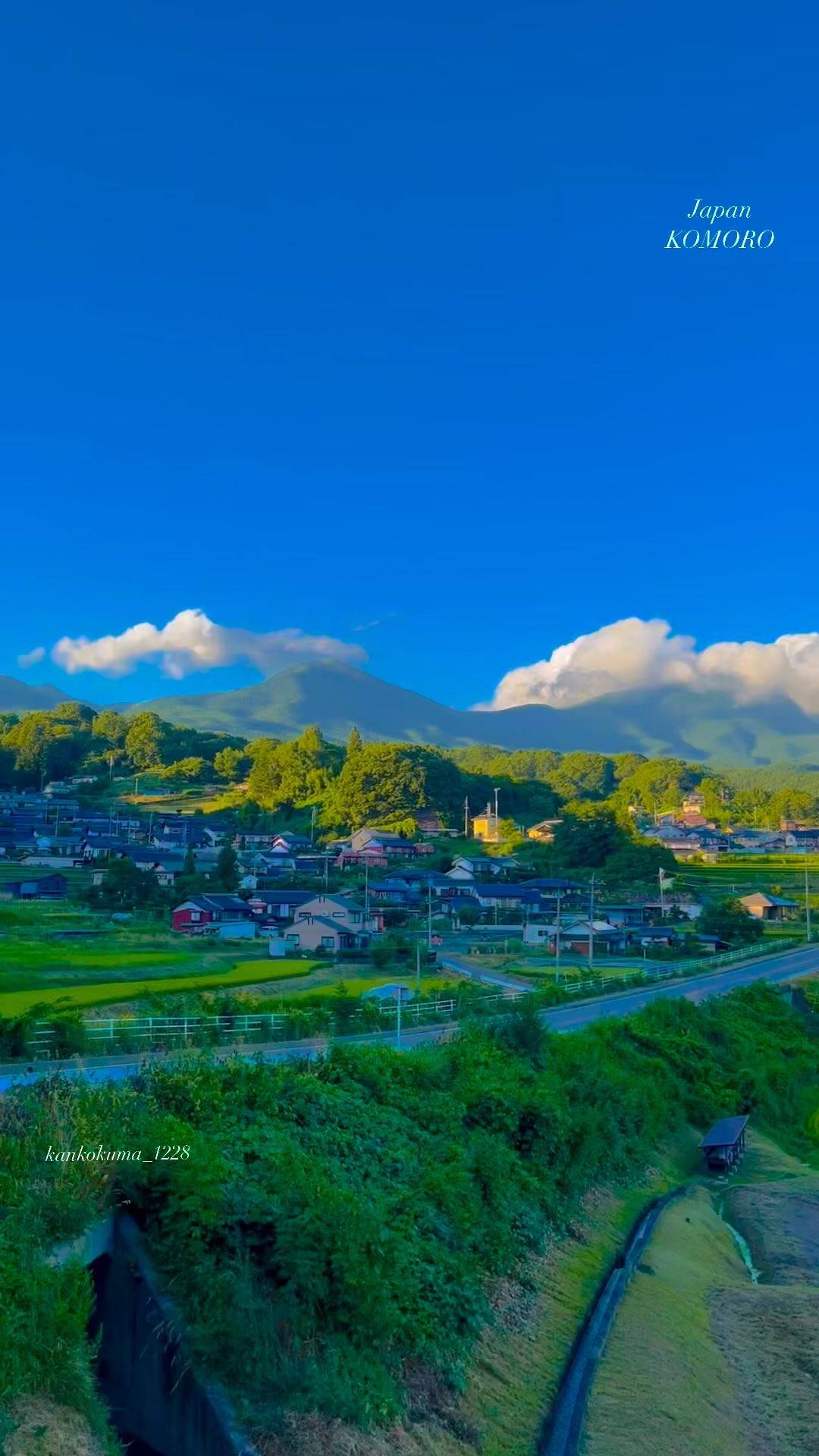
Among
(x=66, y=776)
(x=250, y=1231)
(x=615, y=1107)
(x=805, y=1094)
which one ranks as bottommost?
(x=805, y=1094)

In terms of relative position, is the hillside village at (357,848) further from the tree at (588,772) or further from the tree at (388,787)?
the tree at (588,772)

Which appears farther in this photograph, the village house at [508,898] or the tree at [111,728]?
the tree at [111,728]

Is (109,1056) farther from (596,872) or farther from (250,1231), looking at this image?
(596,872)

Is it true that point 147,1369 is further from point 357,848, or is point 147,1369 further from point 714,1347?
point 357,848

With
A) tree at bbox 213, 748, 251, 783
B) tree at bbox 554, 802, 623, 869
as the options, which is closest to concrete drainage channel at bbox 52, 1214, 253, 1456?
tree at bbox 554, 802, 623, 869

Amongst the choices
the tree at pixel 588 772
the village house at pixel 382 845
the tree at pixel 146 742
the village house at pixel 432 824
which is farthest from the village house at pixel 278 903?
the tree at pixel 588 772

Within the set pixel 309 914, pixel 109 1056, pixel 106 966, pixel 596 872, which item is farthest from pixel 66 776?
pixel 109 1056

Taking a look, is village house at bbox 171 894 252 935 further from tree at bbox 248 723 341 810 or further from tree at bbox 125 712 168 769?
tree at bbox 125 712 168 769
